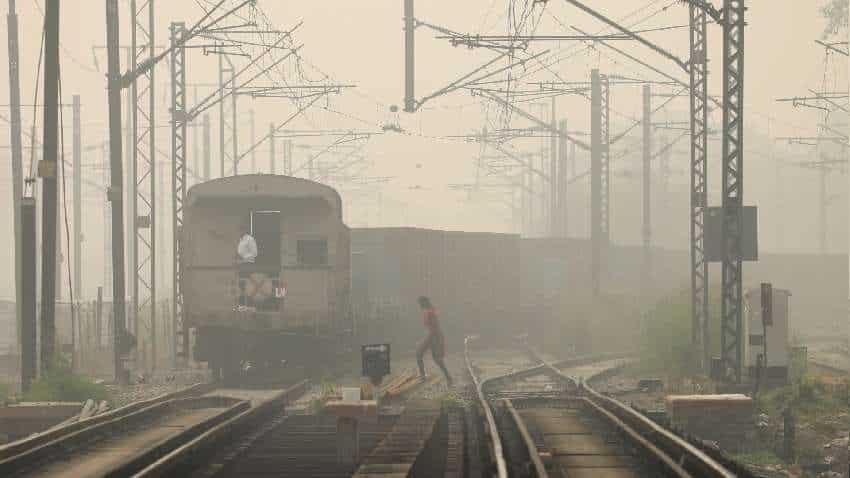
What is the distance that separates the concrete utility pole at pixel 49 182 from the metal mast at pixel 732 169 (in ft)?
36.2

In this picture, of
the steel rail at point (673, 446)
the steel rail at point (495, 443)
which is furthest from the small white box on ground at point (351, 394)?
the steel rail at point (673, 446)

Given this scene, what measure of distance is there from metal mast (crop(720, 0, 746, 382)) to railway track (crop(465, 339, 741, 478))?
2.70 metres

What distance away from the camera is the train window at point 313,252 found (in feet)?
85.3

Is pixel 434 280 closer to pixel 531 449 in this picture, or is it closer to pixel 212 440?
pixel 212 440

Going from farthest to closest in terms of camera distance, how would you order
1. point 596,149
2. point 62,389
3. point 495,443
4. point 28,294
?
point 596,149
point 28,294
point 62,389
point 495,443

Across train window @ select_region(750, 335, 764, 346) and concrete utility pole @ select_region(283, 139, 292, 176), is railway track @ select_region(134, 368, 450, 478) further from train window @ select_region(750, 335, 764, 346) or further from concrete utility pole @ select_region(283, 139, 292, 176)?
concrete utility pole @ select_region(283, 139, 292, 176)

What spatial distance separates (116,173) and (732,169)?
12630 millimetres

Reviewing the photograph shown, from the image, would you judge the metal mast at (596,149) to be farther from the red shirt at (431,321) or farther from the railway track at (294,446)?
the railway track at (294,446)

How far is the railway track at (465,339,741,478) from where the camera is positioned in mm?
12742

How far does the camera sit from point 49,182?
74.0ft

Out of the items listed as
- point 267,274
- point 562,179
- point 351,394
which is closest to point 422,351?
point 267,274

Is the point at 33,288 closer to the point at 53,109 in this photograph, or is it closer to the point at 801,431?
the point at 53,109

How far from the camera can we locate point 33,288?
75.7 ft

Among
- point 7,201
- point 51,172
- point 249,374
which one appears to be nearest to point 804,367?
point 249,374
